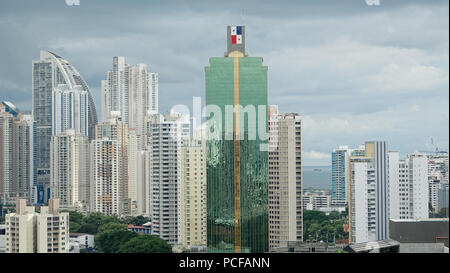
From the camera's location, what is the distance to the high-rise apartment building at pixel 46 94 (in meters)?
2.85

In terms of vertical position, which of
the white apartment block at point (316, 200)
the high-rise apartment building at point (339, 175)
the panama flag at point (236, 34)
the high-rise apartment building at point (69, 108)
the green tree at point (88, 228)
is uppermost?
the panama flag at point (236, 34)

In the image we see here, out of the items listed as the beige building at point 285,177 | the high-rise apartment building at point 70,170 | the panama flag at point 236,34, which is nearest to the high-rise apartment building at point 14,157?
the high-rise apartment building at point 70,170

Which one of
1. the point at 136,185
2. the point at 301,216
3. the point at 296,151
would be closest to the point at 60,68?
the point at 136,185

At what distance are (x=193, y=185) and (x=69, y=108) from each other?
1.03 meters

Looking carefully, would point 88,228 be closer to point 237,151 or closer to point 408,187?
point 237,151

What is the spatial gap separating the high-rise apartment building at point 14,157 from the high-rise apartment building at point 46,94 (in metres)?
0.10

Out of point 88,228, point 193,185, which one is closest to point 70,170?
point 88,228

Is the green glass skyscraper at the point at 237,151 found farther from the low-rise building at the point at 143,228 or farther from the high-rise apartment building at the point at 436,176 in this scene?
the high-rise apartment building at the point at 436,176

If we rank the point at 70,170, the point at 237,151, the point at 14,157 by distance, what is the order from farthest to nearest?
the point at 237,151
the point at 70,170
the point at 14,157

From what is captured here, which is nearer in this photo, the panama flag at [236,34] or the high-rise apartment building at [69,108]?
the panama flag at [236,34]

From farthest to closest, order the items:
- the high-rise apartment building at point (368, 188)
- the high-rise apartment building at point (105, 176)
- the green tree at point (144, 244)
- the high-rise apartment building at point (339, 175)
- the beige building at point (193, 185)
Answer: the high-rise apartment building at point (105, 176) → the beige building at point (193, 185) → the high-rise apartment building at point (368, 188) → the high-rise apartment building at point (339, 175) → the green tree at point (144, 244)

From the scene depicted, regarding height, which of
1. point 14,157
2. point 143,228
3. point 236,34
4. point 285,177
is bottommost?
point 143,228

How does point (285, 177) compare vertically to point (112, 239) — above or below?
above

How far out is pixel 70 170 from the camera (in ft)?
11.1
